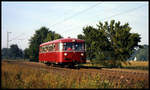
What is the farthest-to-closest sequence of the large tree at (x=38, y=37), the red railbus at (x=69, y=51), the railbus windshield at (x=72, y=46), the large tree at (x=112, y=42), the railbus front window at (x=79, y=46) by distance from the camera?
the large tree at (x=38, y=37) < the large tree at (x=112, y=42) < the railbus front window at (x=79, y=46) < the railbus windshield at (x=72, y=46) < the red railbus at (x=69, y=51)

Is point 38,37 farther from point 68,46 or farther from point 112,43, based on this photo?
point 68,46

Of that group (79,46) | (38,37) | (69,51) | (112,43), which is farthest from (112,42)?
(38,37)

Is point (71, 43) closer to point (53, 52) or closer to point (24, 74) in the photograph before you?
point (53, 52)

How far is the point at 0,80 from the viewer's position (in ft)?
26.7

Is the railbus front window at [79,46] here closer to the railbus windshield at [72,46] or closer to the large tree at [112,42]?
the railbus windshield at [72,46]

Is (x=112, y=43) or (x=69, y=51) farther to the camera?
(x=112, y=43)

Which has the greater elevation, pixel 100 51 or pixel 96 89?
pixel 100 51

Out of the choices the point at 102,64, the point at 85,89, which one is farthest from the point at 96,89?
the point at 102,64

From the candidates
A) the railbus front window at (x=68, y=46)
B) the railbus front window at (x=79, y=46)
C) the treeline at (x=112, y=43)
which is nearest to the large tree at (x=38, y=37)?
the treeline at (x=112, y=43)

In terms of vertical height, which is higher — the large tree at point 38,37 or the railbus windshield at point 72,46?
the large tree at point 38,37

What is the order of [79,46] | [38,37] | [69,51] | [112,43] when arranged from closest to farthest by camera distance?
1. [69,51]
2. [79,46]
3. [112,43]
4. [38,37]

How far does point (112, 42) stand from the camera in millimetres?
26188

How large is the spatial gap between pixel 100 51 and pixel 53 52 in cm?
673

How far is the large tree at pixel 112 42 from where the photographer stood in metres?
24.5
